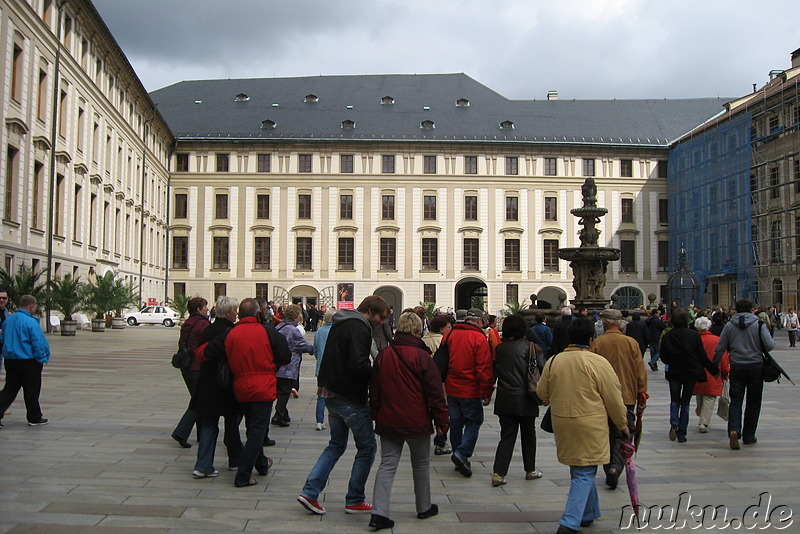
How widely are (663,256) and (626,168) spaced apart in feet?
23.1

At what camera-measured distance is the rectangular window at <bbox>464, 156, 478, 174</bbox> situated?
176 feet

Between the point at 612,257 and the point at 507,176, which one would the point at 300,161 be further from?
the point at 612,257

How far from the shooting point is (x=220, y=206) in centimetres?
5422

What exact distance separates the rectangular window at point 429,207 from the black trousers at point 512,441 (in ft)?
154

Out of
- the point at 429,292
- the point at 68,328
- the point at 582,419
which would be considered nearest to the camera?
the point at 582,419

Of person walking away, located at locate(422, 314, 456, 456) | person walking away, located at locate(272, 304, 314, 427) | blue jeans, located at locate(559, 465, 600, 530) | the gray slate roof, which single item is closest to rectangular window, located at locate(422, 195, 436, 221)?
the gray slate roof

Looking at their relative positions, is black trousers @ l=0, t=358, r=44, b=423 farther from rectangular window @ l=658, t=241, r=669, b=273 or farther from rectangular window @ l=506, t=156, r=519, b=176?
rectangular window @ l=658, t=241, r=669, b=273

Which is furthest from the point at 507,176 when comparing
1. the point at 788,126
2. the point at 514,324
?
the point at 514,324

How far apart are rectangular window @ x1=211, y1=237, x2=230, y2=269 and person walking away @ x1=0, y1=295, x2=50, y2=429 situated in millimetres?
45031

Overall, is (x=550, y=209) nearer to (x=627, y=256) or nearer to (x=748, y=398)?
(x=627, y=256)

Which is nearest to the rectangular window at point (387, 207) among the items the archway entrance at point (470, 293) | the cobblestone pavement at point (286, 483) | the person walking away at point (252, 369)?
the archway entrance at point (470, 293)

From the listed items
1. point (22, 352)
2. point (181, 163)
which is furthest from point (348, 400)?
point (181, 163)

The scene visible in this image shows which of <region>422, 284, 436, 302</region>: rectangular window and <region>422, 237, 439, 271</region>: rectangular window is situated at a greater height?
<region>422, 237, 439, 271</region>: rectangular window

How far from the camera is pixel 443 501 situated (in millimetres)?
6445
